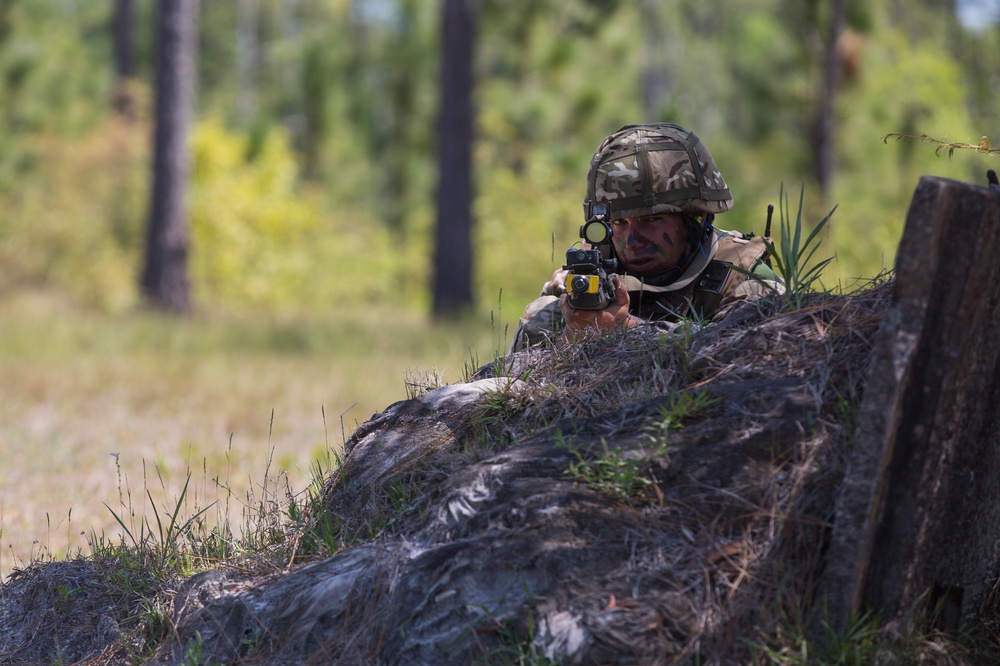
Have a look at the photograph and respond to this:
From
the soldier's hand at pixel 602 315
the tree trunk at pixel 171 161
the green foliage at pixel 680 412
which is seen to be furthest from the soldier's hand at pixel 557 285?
the tree trunk at pixel 171 161

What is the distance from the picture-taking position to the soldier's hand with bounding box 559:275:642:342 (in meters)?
3.78

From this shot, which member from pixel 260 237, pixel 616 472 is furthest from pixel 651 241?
pixel 260 237

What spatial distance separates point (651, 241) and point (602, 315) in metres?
0.46

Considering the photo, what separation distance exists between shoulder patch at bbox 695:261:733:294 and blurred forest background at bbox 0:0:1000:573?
1064mm

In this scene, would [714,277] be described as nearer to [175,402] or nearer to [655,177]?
[655,177]

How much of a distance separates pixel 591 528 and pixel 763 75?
748 inches

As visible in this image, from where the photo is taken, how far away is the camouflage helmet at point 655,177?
402 cm

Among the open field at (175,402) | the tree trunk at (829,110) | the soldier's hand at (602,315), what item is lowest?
the open field at (175,402)

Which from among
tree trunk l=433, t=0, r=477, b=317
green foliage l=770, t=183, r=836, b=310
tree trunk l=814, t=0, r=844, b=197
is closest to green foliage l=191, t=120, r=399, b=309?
tree trunk l=433, t=0, r=477, b=317

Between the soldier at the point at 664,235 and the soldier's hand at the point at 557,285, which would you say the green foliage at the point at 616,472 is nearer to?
the soldier at the point at 664,235

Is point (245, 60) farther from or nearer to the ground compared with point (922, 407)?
farther from the ground

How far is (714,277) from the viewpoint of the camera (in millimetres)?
4043

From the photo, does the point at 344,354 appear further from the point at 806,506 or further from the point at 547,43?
the point at 547,43

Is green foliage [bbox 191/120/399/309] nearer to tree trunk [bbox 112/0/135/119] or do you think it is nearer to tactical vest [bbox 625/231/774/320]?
tree trunk [bbox 112/0/135/119]
